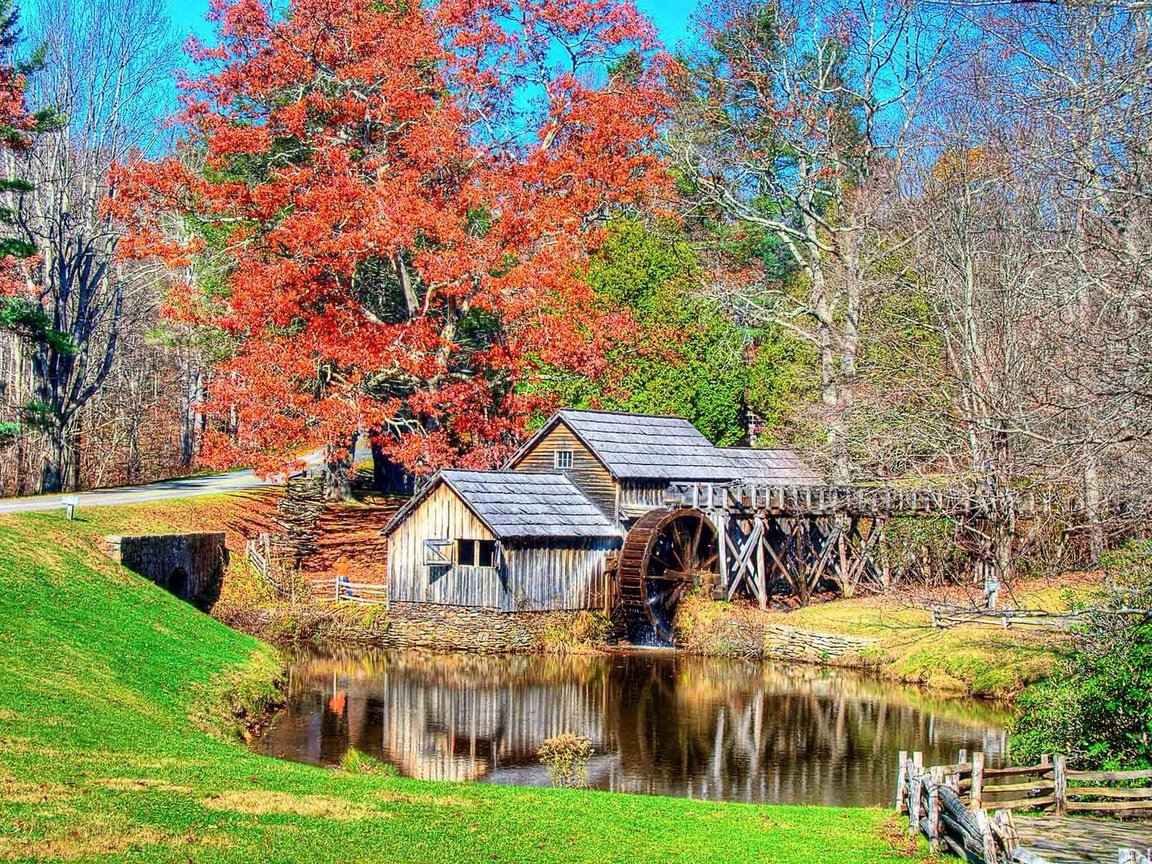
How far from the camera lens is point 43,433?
4016 cm

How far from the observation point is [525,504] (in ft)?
116

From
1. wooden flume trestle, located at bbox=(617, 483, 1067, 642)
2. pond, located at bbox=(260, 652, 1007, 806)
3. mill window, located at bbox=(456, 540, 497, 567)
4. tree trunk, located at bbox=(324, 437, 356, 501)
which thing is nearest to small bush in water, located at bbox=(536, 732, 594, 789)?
pond, located at bbox=(260, 652, 1007, 806)

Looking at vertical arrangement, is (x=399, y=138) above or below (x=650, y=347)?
above

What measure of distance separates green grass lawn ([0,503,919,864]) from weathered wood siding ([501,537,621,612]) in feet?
43.3

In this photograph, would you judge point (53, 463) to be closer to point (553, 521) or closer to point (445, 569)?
point (445, 569)

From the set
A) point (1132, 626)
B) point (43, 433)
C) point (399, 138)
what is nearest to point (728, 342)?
point (399, 138)

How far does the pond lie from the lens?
20422mm

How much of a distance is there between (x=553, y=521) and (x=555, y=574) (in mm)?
1548

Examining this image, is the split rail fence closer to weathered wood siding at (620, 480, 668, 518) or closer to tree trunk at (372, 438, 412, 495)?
weathered wood siding at (620, 480, 668, 518)

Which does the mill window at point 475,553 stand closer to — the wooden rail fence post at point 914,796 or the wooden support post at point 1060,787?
the wooden rail fence post at point 914,796

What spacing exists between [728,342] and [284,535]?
18003mm

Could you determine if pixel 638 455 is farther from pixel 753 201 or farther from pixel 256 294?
pixel 753 201

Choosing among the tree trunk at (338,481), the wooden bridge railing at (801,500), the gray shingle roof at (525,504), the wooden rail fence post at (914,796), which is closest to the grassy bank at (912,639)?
the wooden bridge railing at (801,500)

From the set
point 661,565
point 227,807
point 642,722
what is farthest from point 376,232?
point 227,807
